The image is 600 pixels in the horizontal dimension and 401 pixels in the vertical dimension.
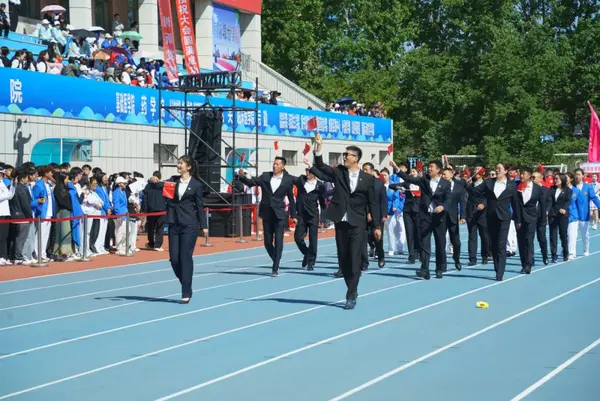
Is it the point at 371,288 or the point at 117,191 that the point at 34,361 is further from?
the point at 117,191

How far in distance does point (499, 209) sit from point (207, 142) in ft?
39.4

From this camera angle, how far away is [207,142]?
28094 mm

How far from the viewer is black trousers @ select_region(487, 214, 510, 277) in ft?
55.8

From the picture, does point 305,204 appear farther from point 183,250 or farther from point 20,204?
point 183,250

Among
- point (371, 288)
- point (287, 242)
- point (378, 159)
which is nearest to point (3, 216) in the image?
point (371, 288)

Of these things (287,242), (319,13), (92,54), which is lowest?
(287,242)

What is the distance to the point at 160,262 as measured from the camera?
2066 centimetres

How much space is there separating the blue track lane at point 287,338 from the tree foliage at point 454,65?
37.7 m

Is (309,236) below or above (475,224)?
below

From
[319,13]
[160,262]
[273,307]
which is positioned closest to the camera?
[273,307]

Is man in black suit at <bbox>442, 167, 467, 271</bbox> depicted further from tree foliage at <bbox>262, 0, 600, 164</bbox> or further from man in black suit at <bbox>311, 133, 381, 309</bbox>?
tree foliage at <bbox>262, 0, 600, 164</bbox>

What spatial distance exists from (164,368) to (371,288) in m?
6.92

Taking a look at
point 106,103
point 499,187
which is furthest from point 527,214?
point 106,103

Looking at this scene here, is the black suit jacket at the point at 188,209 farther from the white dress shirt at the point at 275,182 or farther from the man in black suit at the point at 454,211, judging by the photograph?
Answer: the man in black suit at the point at 454,211
